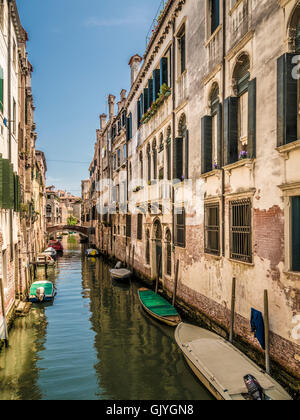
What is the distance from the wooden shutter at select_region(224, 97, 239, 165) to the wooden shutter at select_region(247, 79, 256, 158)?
101 centimetres

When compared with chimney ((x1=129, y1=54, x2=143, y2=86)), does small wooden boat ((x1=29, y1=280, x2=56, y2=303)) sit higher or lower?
lower

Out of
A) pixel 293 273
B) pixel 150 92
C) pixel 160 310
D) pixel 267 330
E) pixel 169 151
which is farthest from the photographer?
pixel 150 92

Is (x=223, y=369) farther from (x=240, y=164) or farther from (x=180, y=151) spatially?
(x=180, y=151)

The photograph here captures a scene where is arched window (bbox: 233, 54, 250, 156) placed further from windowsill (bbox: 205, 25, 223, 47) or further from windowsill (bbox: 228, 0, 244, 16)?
windowsill (bbox: 205, 25, 223, 47)

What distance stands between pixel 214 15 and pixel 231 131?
13.0 ft

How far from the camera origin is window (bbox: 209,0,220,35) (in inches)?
381

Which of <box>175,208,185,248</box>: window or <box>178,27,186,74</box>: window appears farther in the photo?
<box>178,27,186,74</box>: window

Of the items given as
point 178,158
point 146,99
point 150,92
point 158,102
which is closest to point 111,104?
point 146,99

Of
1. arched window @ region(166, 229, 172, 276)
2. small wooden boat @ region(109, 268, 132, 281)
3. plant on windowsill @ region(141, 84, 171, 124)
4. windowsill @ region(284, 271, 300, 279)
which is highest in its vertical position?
plant on windowsill @ region(141, 84, 171, 124)

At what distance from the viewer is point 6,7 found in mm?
10805

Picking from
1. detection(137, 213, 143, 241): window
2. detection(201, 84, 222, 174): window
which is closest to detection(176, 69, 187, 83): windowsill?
detection(201, 84, 222, 174): window

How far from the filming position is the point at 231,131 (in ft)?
28.1

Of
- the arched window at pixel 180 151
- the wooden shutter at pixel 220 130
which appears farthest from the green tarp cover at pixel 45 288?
the wooden shutter at pixel 220 130
